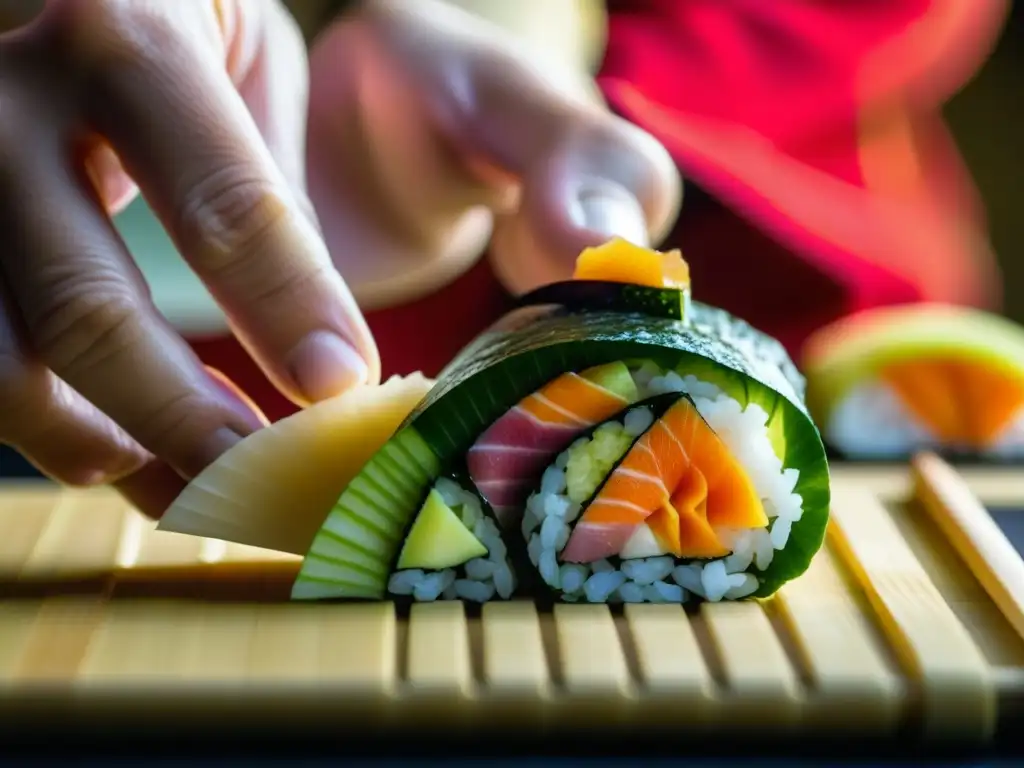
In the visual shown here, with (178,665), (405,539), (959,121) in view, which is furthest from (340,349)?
(959,121)

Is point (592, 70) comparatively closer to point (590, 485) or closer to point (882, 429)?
point (882, 429)

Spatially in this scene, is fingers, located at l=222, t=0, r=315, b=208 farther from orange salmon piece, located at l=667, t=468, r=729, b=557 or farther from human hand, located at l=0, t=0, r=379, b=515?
orange salmon piece, located at l=667, t=468, r=729, b=557

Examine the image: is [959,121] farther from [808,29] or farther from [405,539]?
[405,539]

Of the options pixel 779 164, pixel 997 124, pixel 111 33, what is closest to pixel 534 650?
pixel 111 33

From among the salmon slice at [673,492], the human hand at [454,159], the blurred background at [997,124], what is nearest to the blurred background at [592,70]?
the blurred background at [997,124]

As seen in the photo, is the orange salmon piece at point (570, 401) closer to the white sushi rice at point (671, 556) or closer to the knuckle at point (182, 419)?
the white sushi rice at point (671, 556)

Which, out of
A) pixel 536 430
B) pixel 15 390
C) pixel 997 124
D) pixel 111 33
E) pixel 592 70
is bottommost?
pixel 997 124
